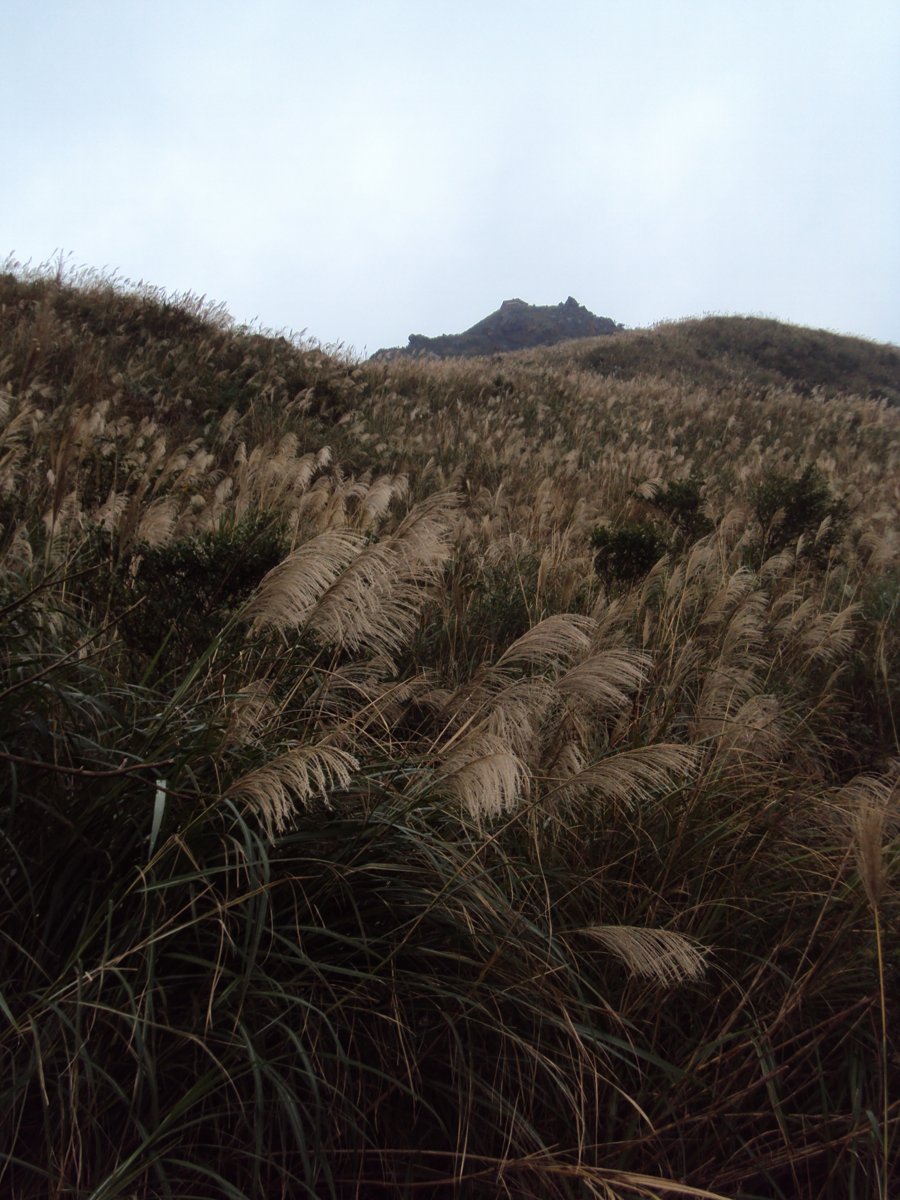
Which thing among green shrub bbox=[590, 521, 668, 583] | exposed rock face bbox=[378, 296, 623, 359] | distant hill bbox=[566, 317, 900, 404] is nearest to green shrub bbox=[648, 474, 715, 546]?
green shrub bbox=[590, 521, 668, 583]

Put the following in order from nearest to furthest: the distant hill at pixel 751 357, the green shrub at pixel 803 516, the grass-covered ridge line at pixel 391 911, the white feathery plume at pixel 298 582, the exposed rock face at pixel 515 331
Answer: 1. the grass-covered ridge line at pixel 391 911
2. the white feathery plume at pixel 298 582
3. the green shrub at pixel 803 516
4. the distant hill at pixel 751 357
5. the exposed rock face at pixel 515 331

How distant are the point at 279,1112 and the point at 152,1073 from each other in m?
0.31

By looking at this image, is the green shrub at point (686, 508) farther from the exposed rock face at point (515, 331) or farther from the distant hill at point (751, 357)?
the exposed rock face at point (515, 331)

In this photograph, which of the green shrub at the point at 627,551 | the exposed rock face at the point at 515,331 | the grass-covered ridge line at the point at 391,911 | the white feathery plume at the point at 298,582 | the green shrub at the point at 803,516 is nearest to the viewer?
the grass-covered ridge line at the point at 391,911

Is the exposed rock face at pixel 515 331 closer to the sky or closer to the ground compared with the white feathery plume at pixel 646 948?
closer to the sky

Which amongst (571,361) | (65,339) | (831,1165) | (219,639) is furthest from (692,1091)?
(571,361)

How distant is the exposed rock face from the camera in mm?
64438

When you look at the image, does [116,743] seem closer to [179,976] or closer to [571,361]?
[179,976]

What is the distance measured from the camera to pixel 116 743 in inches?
85.1

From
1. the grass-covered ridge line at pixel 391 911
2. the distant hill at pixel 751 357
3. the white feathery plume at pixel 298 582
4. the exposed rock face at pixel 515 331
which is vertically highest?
the exposed rock face at pixel 515 331

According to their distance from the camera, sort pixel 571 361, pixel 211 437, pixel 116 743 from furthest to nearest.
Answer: pixel 571 361
pixel 211 437
pixel 116 743

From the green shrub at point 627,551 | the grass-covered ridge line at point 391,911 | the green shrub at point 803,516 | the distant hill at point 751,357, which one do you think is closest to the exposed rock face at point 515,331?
the distant hill at point 751,357

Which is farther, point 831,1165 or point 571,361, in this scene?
point 571,361

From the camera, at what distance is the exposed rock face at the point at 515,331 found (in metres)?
64.4
